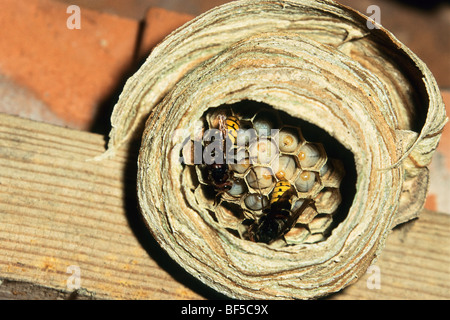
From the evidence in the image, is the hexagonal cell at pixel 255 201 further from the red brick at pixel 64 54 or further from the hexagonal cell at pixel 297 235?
the red brick at pixel 64 54

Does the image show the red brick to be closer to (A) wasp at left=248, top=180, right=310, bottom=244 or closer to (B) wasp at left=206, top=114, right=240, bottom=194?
(B) wasp at left=206, top=114, right=240, bottom=194

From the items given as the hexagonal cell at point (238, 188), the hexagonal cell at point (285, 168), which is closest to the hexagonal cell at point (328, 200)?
the hexagonal cell at point (285, 168)

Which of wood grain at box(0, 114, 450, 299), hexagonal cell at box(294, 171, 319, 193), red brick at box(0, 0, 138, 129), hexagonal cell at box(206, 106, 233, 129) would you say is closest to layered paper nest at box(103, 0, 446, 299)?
wood grain at box(0, 114, 450, 299)

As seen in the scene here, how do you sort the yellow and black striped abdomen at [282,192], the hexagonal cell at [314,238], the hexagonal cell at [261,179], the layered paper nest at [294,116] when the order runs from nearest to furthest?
the layered paper nest at [294,116]
the hexagonal cell at [314,238]
the yellow and black striped abdomen at [282,192]
the hexagonal cell at [261,179]

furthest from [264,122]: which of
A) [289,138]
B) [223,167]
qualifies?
[223,167]

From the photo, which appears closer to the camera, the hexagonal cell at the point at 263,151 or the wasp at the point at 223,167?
the wasp at the point at 223,167

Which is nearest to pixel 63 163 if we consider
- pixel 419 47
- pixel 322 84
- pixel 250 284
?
pixel 250 284

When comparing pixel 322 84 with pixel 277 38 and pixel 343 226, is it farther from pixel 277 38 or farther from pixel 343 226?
pixel 343 226

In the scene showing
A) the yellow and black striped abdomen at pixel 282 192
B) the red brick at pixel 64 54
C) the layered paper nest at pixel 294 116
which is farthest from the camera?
the red brick at pixel 64 54
